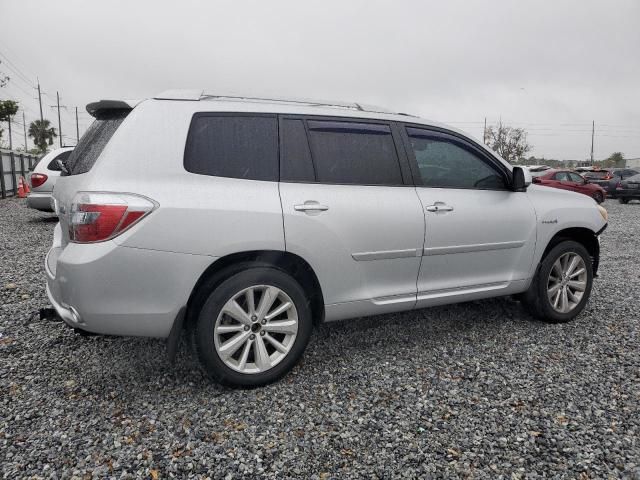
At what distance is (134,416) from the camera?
2.61m

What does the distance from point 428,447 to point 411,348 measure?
1288 millimetres

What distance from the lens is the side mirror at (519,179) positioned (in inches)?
146

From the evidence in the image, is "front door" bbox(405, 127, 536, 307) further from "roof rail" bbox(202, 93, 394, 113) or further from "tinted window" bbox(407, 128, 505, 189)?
"roof rail" bbox(202, 93, 394, 113)

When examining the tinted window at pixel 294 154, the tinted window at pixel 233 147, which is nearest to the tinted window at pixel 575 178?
the tinted window at pixel 294 154

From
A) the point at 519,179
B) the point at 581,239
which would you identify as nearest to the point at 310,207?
the point at 519,179

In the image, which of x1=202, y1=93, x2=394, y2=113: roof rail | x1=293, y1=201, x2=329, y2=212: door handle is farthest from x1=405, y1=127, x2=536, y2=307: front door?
x1=293, y1=201, x2=329, y2=212: door handle

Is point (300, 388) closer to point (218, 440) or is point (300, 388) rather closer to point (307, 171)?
point (218, 440)

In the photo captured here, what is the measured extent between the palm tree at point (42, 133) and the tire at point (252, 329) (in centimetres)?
7643

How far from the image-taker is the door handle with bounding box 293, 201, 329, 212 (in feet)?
9.38

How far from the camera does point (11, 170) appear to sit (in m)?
17.1

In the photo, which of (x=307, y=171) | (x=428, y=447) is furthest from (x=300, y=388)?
(x=307, y=171)

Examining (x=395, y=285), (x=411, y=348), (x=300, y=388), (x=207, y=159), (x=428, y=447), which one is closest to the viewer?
(x=428, y=447)

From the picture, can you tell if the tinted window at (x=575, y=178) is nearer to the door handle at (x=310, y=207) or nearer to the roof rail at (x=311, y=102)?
the roof rail at (x=311, y=102)

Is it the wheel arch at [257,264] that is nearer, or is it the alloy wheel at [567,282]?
the wheel arch at [257,264]
